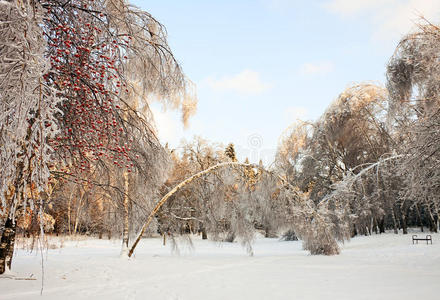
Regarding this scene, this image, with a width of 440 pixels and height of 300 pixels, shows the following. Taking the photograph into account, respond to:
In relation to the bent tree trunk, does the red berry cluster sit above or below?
above

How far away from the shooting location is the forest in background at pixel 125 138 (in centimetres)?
182

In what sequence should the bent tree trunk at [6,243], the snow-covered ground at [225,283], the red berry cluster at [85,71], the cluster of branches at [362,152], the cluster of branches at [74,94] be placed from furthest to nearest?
the cluster of branches at [362,152]
the bent tree trunk at [6,243]
the snow-covered ground at [225,283]
the red berry cluster at [85,71]
the cluster of branches at [74,94]

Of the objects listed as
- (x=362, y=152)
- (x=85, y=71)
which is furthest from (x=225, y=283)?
(x=362, y=152)

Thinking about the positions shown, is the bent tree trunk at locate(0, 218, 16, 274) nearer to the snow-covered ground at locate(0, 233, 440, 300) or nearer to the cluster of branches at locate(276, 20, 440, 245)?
the snow-covered ground at locate(0, 233, 440, 300)

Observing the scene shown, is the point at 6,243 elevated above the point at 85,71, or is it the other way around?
the point at 85,71

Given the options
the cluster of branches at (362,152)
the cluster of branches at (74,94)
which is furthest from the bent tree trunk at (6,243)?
the cluster of branches at (362,152)

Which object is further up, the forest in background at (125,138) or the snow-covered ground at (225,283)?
the forest in background at (125,138)

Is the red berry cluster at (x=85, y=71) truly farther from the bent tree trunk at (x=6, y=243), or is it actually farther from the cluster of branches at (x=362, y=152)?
the cluster of branches at (x=362, y=152)

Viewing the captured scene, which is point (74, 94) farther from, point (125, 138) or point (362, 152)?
point (362, 152)

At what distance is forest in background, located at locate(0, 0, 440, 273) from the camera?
182 cm

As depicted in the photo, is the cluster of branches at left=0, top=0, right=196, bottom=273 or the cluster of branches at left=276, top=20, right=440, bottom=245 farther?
the cluster of branches at left=276, top=20, right=440, bottom=245

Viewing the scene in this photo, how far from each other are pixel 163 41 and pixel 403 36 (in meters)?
5.22

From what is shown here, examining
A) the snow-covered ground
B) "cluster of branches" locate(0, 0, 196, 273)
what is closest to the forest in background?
"cluster of branches" locate(0, 0, 196, 273)

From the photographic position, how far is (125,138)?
3.73 m
